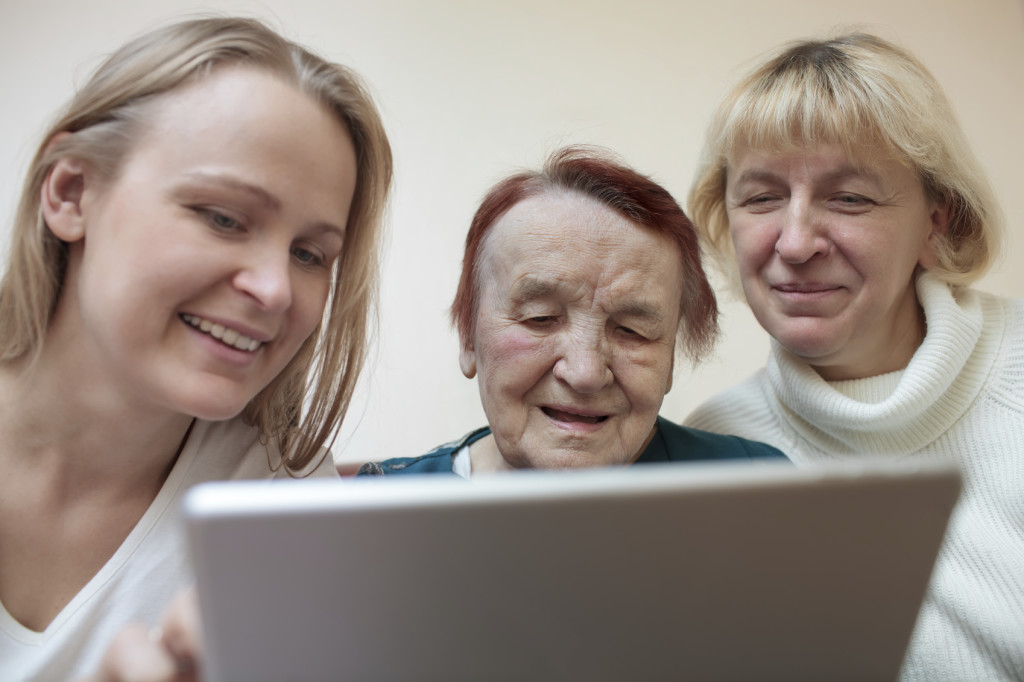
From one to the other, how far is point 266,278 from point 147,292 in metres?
0.14

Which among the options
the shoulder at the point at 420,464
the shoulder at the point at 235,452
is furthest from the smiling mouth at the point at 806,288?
the shoulder at the point at 235,452

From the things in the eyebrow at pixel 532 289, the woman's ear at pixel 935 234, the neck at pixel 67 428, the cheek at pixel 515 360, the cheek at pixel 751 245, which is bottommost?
the neck at pixel 67 428

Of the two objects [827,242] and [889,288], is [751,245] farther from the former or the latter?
[889,288]

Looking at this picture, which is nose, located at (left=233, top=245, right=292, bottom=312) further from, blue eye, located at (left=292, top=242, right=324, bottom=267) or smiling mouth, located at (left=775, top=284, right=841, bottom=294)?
smiling mouth, located at (left=775, top=284, right=841, bottom=294)

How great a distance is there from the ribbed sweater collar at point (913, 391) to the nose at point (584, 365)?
0.52 metres

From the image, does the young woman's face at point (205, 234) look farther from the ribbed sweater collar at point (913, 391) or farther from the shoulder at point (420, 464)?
the ribbed sweater collar at point (913, 391)

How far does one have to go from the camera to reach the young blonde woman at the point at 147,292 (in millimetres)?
994

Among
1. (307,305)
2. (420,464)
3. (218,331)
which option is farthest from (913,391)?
(218,331)

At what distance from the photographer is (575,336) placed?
4.12 ft

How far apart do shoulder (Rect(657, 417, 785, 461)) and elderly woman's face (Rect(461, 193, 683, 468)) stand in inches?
7.3

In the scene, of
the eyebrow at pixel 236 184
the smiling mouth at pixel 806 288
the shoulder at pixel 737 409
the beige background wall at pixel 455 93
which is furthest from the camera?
the beige background wall at pixel 455 93

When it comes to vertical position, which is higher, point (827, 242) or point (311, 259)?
point (827, 242)

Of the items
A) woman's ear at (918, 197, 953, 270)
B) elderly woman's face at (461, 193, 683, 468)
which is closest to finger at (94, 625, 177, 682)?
elderly woman's face at (461, 193, 683, 468)

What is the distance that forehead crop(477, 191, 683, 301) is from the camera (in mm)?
1262
